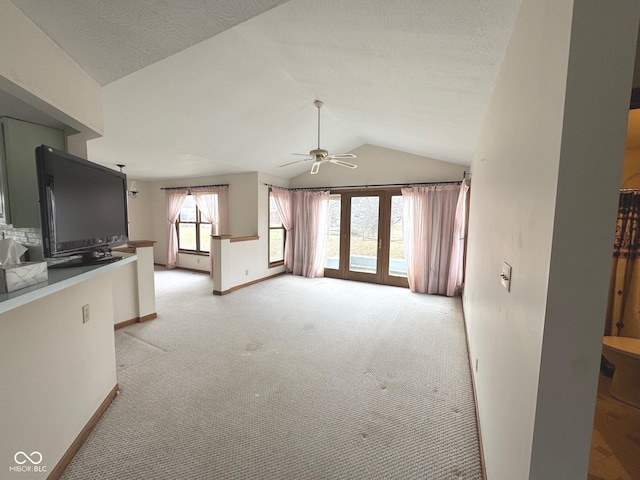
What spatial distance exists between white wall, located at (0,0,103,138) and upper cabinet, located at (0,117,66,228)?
0.84 ft

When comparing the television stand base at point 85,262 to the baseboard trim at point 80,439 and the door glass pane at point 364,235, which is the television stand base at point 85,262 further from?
the door glass pane at point 364,235

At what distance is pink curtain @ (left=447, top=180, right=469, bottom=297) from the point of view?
4.18 metres

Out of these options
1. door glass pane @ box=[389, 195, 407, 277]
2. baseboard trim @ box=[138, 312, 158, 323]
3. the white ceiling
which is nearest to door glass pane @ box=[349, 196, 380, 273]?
door glass pane @ box=[389, 195, 407, 277]

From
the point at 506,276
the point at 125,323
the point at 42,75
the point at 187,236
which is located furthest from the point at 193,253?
the point at 506,276

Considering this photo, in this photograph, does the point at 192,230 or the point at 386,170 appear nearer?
the point at 386,170

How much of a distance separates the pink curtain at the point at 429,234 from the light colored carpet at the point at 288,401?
1.13 meters

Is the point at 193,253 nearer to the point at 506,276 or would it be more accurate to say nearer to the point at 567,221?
the point at 506,276

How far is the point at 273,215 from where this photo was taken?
5.72 meters

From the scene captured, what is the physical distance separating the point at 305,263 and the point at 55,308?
4535mm

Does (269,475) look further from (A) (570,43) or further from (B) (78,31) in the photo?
(B) (78,31)

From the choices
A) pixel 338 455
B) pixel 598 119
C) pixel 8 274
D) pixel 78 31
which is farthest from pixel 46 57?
pixel 338 455

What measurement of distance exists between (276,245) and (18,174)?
453 cm

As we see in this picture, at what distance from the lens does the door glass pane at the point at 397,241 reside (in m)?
5.00

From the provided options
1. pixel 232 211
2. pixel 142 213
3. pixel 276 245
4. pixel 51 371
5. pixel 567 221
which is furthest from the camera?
pixel 142 213
